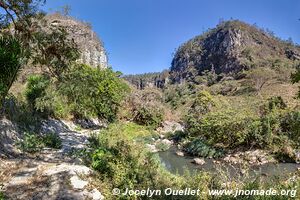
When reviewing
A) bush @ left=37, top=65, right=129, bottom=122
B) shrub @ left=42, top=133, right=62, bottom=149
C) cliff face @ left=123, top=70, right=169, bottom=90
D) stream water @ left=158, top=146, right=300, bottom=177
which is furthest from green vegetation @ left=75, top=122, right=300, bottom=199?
cliff face @ left=123, top=70, right=169, bottom=90

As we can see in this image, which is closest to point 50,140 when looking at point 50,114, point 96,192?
point 96,192

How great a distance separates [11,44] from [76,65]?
324 centimetres

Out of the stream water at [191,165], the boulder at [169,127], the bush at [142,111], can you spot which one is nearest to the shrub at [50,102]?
the stream water at [191,165]

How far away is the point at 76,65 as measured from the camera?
9.78 metres

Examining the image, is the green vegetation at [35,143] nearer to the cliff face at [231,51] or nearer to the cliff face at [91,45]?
the cliff face at [91,45]

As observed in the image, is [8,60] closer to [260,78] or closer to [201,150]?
[201,150]

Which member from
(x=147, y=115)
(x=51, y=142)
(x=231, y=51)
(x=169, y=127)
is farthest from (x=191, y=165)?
(x=231, y=51)

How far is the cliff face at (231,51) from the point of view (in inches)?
3164

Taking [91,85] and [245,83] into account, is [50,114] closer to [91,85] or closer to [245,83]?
[91,85]

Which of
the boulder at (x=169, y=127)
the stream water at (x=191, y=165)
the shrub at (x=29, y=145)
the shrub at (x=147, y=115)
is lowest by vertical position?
the stream water at (x=191, y=165)

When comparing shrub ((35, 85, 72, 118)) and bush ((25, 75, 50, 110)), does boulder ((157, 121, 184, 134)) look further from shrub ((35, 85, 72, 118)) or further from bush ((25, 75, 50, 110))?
bush ((25, 75, 50, 110))

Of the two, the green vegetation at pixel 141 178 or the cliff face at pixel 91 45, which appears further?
the cliff face at pixel 91 45

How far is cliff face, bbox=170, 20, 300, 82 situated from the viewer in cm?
8038

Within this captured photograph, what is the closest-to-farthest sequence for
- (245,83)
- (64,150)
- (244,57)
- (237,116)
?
(64,150) → (237,116) → (245,83) → (244,57)
